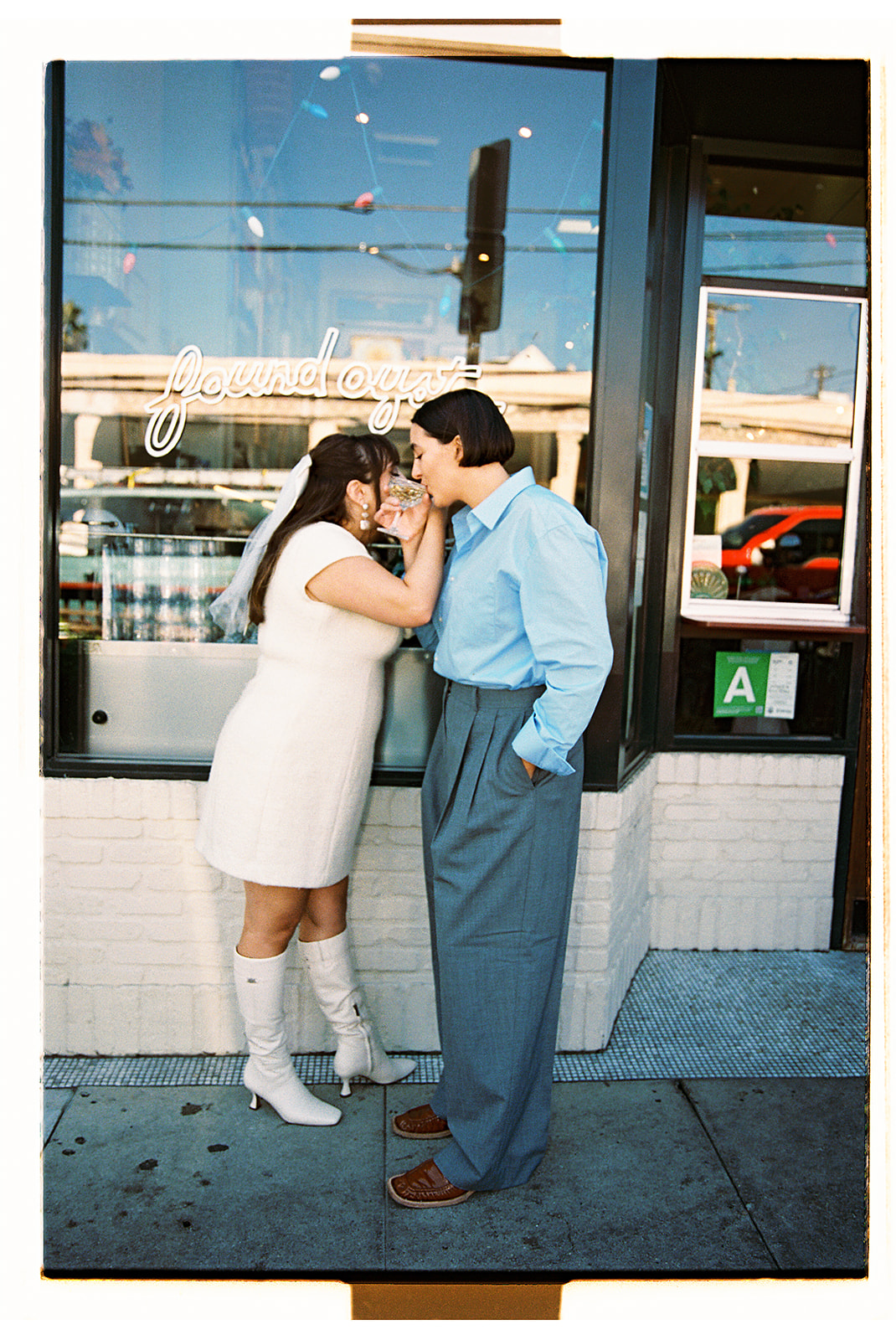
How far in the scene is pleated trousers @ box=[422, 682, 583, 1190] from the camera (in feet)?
8.13

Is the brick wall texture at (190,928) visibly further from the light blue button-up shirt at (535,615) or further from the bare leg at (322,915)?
the light blue button-up shirt at (535,615)

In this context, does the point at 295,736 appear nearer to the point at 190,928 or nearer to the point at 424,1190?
the point at 190,928

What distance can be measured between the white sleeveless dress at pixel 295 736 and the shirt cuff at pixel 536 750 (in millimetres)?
588

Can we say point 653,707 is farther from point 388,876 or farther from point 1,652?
point 1,652

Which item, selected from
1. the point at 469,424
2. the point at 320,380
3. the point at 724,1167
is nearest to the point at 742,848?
the point at 724,1167

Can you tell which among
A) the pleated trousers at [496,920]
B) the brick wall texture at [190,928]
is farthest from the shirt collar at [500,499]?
the brick wall texture at [190,928]

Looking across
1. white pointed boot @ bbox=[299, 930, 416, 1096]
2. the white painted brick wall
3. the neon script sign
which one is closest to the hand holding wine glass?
the neon script sign

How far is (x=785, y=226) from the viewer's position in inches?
150

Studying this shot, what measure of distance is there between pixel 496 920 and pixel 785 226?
3017 millimetres

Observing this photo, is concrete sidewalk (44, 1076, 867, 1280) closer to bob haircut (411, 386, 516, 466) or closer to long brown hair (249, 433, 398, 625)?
long brown hair (249, 433, 398, 625)

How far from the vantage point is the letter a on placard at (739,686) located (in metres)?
Result: 3.95

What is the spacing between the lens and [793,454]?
3852 millimetres
